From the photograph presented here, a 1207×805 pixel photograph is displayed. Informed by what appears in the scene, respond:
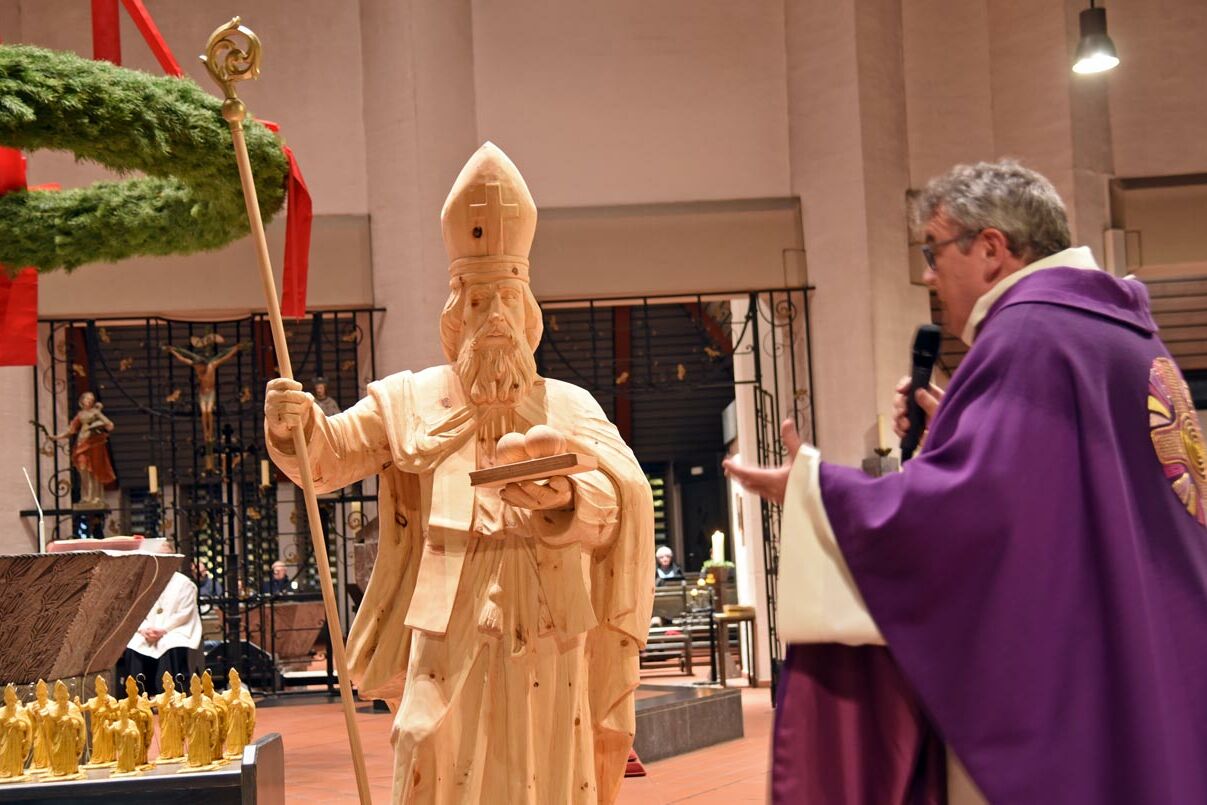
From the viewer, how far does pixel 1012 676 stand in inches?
86.4

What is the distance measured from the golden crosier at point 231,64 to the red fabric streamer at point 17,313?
273cm

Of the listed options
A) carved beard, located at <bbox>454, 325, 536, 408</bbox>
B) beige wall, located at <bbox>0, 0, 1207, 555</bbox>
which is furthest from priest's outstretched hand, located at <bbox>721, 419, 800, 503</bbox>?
beige wall, located at <bbox>0, 0, 1207, 555</bbox>

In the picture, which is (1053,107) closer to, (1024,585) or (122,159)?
(122,159)

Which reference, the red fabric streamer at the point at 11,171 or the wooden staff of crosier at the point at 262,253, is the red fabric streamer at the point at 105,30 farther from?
the wooden staff of crosier at the point at 262,253

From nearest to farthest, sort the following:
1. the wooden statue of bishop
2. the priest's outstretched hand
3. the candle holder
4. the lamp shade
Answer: the priest's outstretched hand
the wooden statue of bishop
the lamp shade
the candle holder

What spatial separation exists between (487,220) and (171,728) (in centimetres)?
219

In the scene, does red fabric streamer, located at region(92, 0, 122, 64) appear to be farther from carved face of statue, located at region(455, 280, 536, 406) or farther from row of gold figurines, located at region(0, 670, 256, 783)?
carved face of statue, located at region(455, 280, 536, 406)

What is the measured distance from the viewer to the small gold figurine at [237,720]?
479cm

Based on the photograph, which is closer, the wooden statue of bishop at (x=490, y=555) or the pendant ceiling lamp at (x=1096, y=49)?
the wooden statue of bishop at (x=490, y=555)

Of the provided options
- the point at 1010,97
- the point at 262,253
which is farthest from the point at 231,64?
the point at 1010,97

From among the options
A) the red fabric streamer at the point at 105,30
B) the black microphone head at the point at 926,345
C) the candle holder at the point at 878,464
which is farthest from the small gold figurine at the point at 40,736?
the candle holder at the point at 878,464

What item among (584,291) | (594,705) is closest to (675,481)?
(584,291)

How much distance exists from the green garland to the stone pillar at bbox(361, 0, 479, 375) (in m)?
4.46

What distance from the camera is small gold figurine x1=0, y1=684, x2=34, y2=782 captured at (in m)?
4.60
